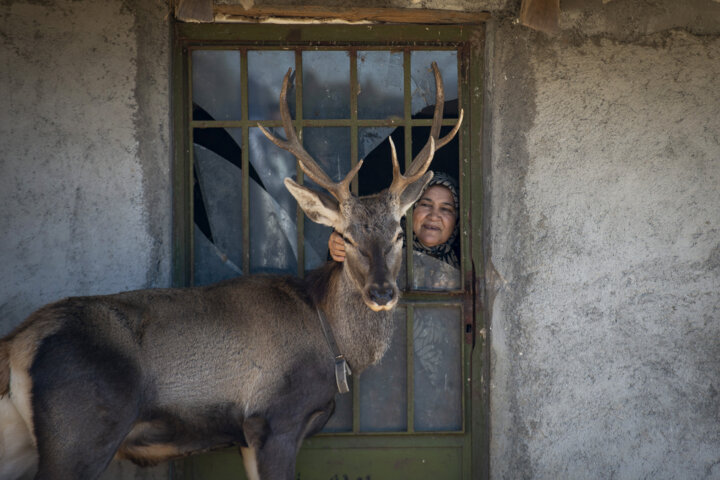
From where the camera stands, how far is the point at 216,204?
524 centimetres

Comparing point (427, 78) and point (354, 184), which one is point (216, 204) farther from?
point (427, 78)

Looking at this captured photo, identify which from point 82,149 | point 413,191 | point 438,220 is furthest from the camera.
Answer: point 438,220

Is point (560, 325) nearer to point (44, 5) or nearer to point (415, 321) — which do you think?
point (415, 321)

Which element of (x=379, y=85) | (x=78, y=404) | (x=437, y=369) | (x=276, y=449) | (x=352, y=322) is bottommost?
(x=276, y=449)

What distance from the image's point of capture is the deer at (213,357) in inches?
151

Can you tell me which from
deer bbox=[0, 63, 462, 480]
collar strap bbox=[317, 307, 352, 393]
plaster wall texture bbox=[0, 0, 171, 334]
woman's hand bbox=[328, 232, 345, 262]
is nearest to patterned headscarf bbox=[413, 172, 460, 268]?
deer bbox=[0, 63, 462, 480]

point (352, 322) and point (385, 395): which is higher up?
point (352, 322)

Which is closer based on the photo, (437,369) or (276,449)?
(276,449)

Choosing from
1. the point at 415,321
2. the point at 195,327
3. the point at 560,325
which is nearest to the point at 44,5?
the point at 195,327

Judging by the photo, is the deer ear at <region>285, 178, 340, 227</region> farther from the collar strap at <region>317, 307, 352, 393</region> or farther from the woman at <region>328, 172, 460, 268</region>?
Answer: the woman at <region>328, 172, 460, 268</region>

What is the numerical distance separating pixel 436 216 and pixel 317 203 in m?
1.03

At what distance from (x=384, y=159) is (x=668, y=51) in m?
2.03

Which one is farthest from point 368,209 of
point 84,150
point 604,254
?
point 84,150

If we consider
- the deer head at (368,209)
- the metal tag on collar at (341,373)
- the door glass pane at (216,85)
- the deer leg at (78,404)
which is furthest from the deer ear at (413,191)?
the deer leg at (78,404)
